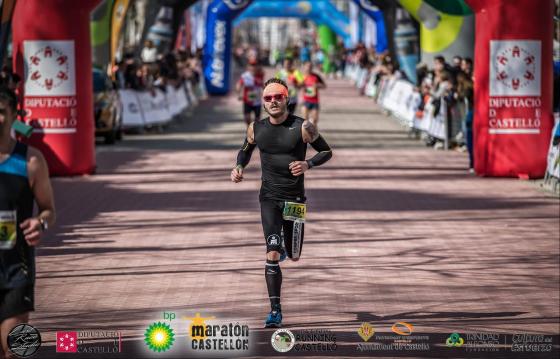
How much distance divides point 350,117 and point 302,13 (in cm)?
3619

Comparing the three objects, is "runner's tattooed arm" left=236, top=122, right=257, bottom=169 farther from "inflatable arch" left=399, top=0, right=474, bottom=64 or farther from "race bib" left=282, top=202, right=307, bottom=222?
"inflatable arch" left=399, top=0, right=474, bottom=64

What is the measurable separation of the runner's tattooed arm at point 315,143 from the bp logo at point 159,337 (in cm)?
163

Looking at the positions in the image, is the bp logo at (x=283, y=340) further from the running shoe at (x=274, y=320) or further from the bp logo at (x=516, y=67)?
the bp logo at (x=516, y=67)

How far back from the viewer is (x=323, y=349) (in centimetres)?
890

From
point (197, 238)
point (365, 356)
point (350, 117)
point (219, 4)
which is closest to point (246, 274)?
point (197, 238)

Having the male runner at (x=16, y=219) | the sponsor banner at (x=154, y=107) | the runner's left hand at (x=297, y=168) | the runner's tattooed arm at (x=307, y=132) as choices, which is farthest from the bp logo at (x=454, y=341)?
the sponsor banner at (x=154, y=107)

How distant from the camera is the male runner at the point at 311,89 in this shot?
27484 millimetres

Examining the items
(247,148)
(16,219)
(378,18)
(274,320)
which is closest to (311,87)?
(247,148)

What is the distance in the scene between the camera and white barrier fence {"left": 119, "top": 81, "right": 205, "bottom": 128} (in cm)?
2992

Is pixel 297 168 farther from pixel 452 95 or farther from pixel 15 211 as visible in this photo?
pixel 452 95

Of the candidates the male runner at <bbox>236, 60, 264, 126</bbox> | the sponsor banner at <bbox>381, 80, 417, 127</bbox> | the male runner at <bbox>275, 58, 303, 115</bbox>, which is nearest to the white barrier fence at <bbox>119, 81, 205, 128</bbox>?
the male runner at <bbox>236, 60, 264, 126</bbox>

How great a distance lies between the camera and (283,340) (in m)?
9.11

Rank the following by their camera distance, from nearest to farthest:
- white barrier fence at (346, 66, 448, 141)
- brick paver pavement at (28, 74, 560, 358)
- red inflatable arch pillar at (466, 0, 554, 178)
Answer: brick paver pavement at (28, 74, 560, 358), red inflatable arch pillar at (466, 0, 554, 178), white barrier fence at (346, 66, 448, 141)

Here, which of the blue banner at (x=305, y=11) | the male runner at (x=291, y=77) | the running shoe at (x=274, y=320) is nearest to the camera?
the running shoe at (x=274, y=320)
